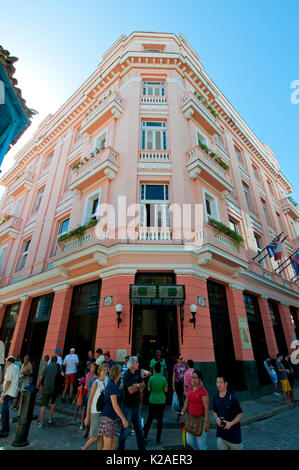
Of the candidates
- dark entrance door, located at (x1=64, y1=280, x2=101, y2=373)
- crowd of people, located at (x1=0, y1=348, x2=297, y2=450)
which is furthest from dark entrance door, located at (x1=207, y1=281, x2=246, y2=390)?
dark entrance door, located at (x1=64, y1=280, x2=101, y2=373)

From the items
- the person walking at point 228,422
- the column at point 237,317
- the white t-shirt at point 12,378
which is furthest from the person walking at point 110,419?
the column at point 237,317

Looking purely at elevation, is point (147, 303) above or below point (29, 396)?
above

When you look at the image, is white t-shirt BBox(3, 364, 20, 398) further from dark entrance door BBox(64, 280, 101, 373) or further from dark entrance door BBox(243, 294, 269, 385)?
dark entrance door BBox(243, 294, 269, 385)

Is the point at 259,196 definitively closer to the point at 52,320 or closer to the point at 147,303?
the point at 147,303

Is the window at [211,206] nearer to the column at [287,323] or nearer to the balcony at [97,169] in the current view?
the balcony at [97,169]

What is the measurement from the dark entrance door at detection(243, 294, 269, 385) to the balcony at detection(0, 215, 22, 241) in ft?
54.2

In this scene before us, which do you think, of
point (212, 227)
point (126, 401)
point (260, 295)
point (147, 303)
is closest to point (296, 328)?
point (260, 295)

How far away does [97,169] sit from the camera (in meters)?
11.8

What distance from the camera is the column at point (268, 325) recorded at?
12.3m

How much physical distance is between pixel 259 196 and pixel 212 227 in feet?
34.3

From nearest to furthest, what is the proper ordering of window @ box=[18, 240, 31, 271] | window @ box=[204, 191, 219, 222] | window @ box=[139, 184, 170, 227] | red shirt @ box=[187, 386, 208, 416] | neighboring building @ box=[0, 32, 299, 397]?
red shirt @ box=[187, 386, 208, 416]
neighboring building @ box=[0, 32, 299, 397]
window @ box=[139, 184, 170, 227]
window @ box=[204, 191, 219, 222]
window @ box=[18, 240, 31, 271]

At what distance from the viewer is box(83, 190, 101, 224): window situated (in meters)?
12.2

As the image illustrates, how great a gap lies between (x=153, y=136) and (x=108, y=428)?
12.9m
